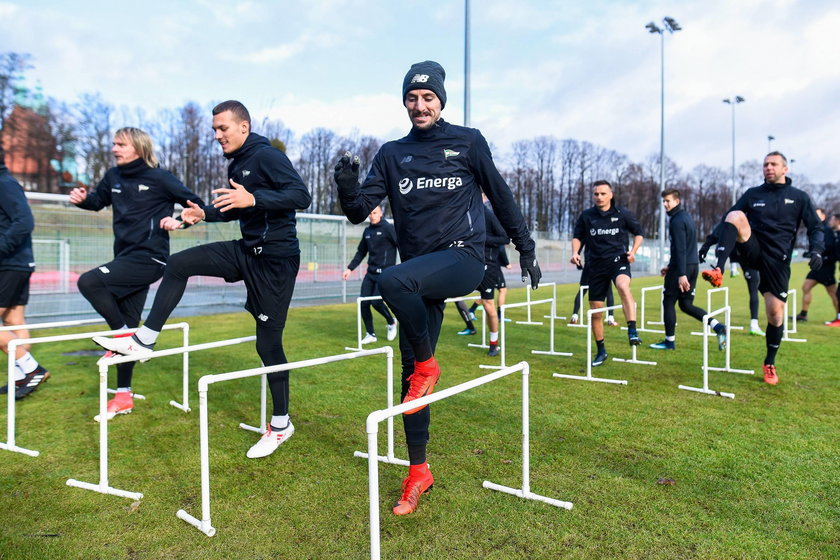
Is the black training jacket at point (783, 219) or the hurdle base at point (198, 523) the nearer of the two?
the hurdle base at point (198, 523)

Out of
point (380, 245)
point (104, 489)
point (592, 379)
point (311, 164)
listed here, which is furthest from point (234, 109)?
point (311, 164)

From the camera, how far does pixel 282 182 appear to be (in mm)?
3943

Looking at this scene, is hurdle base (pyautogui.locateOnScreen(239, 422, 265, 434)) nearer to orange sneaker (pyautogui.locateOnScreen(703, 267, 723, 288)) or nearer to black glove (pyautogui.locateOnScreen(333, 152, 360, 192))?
black glove (pyautogui.locateOnScreen(333, 152, 360, 192))

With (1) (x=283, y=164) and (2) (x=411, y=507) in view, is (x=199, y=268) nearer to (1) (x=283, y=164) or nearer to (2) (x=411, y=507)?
(1) (x=283, y=164)

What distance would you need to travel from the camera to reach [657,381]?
6426mm

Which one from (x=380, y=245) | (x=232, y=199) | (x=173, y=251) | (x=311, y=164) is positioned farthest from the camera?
(x=311, y=164)

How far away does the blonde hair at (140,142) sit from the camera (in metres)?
4.86

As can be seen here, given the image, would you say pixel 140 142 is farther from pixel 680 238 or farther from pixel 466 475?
pixel 680 238

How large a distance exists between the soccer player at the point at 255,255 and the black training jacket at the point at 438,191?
89 cm

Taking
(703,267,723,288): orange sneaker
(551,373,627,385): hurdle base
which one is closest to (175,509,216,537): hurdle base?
(551,373,627,385): hurdle base

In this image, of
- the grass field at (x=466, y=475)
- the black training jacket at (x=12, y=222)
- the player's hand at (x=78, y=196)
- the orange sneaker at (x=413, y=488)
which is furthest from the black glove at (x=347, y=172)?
the black training jacket at (x=12, y=222)

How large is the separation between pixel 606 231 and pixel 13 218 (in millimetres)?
6525

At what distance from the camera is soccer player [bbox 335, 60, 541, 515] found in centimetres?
307

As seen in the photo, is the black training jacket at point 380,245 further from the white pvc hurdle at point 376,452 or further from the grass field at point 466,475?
the white pvc hurdle at point 376,452
